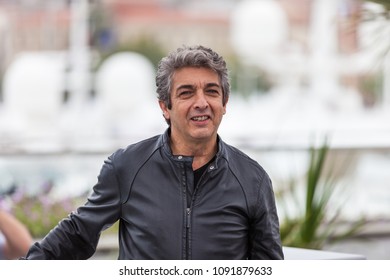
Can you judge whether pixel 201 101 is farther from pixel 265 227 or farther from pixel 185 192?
pixel 265 227

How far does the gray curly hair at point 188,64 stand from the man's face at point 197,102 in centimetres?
1

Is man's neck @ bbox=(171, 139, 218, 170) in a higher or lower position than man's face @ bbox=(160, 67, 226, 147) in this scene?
lower

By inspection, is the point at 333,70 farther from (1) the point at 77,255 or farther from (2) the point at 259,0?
(1) the point at 77,255

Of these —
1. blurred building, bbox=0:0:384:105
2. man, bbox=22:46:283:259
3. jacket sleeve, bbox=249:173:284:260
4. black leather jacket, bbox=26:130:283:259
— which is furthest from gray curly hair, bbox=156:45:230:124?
blurred building, bbox=0:0:384:105

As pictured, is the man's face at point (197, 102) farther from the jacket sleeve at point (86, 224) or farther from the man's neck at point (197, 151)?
the jacket sleeve at point (86, 224)

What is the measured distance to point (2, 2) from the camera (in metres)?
52.6

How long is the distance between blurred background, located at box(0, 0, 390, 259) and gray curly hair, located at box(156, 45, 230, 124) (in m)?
1.67

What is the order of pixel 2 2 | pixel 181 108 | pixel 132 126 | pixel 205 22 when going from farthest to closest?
1. pixel 205 22
2. pixel 2 2
3. pixel 132 126
4. pixel 181 108

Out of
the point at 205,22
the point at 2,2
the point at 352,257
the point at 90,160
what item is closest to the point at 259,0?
the point at 90,160

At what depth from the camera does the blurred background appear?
19.0 ft

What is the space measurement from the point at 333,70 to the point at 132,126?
451 centimetres

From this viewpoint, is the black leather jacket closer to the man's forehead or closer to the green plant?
the man's forehead

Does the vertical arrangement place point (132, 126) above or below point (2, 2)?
below

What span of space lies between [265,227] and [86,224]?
0.40 m
